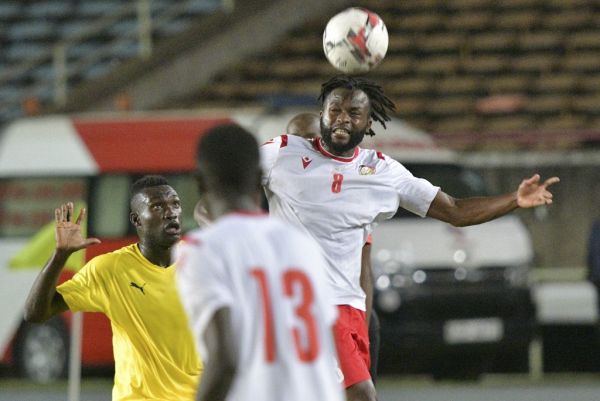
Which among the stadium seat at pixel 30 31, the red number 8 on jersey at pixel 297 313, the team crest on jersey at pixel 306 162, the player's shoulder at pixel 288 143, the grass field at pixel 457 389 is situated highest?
the stadium seat at pixel 30 31

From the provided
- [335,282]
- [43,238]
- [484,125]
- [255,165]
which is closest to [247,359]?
[255,165]

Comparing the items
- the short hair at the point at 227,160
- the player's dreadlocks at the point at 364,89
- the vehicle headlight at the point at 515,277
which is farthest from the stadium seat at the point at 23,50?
the short hair at the point at 227,160

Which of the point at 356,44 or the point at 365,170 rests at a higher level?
the point at 356,44

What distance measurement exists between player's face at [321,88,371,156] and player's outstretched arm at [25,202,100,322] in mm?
1448

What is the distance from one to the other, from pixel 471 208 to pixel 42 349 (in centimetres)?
817

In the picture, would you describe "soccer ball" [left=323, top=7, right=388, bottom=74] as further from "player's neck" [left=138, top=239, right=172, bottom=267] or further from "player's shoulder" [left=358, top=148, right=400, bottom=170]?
"player's neck" [left=138, top=239, right=172, bottom=267]

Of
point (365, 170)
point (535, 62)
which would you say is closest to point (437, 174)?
point (535, 62)

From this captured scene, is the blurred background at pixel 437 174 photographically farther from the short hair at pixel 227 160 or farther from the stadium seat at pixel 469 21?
Answer: the short hair at pixel 227 160

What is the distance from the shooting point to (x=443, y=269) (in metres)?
13.0

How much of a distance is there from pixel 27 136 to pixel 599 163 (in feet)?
17.8

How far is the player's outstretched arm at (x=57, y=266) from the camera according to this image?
213 inches

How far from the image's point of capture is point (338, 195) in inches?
263

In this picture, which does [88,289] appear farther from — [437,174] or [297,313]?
[437,174]

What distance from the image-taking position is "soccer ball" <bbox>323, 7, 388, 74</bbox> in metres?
7.37
